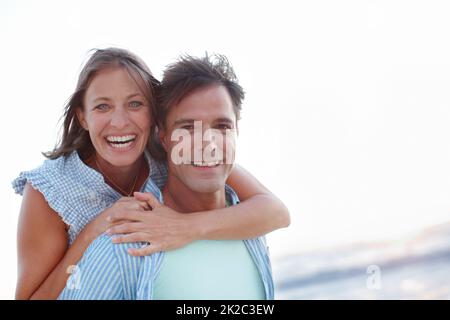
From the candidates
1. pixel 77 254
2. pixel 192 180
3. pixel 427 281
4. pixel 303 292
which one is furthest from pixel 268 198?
pixel 427 281

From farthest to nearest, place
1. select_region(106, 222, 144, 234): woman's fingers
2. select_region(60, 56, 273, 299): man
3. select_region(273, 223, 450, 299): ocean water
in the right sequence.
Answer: select_region(273, 223, 450, 299): ocean water < select_region(106, 222, 144, 234): woman's fingers < select_region(60, 56, 273, 299): man

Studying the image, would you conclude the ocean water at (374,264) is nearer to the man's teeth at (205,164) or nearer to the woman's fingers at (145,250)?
the man's teeth at (205,164)

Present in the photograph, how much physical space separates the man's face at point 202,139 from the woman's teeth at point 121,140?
0.29 m

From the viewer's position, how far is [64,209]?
2.92m

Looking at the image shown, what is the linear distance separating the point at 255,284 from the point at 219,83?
0.97 metres

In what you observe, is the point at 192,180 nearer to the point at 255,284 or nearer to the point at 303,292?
the point at 255,284

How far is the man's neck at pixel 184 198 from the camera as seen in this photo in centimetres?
278

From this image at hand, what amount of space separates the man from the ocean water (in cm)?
685

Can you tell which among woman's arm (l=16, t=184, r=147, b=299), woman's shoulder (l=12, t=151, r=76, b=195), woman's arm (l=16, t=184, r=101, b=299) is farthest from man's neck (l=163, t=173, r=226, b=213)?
woman's shoulder (l=12, t=151, r=76, b=195)

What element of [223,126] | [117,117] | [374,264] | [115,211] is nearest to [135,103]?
[117,117]

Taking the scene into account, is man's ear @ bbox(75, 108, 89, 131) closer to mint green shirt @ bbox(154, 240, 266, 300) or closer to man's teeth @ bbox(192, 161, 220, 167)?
man's teeth @ bbox(192, 161, 220, 167)

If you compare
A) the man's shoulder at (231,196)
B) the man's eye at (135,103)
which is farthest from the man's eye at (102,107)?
the man's shoulder at (231,196)

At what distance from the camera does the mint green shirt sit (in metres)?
2.42

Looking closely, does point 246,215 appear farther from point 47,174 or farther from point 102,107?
point 47,174
